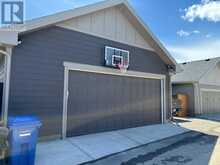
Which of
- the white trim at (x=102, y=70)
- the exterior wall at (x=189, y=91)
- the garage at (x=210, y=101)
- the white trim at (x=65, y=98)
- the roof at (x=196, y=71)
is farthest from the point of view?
the garage at (x=210, y=101)

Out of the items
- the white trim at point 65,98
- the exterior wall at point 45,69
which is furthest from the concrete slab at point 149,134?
the exterior wall at point 45,69

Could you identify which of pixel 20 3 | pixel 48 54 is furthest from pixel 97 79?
pixel 20 3

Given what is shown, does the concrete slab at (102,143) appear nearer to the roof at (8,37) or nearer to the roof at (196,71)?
the roof at (8,37)

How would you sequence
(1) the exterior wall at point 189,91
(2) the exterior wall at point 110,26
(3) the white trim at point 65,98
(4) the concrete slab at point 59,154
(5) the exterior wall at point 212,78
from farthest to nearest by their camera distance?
(5) the exterior wall at point 212,78 < (1) the exterior wall at point 189,91 < (2) the exterior wall at point 110,26 < (3) the white trim at point 65,98 < (4) the concrete slab at point 59,154

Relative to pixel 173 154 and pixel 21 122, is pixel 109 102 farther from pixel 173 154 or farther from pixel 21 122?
pixel 21 122

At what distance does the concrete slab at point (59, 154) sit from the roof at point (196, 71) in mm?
12576

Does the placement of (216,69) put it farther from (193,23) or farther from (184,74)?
(193,23)

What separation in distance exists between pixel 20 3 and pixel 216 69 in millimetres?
17141

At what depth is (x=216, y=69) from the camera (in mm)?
18578

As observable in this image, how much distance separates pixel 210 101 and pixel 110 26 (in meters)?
12.7

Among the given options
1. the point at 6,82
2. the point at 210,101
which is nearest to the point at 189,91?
the point at 210,101

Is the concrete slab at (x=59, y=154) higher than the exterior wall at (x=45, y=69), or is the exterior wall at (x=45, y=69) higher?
the exterior wall at (x=45, y=69)

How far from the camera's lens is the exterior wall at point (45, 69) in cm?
589

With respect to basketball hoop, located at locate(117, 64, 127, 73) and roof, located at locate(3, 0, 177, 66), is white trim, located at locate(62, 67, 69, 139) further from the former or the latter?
basketball hoop, located at locate(117, 64, 127, 73)
